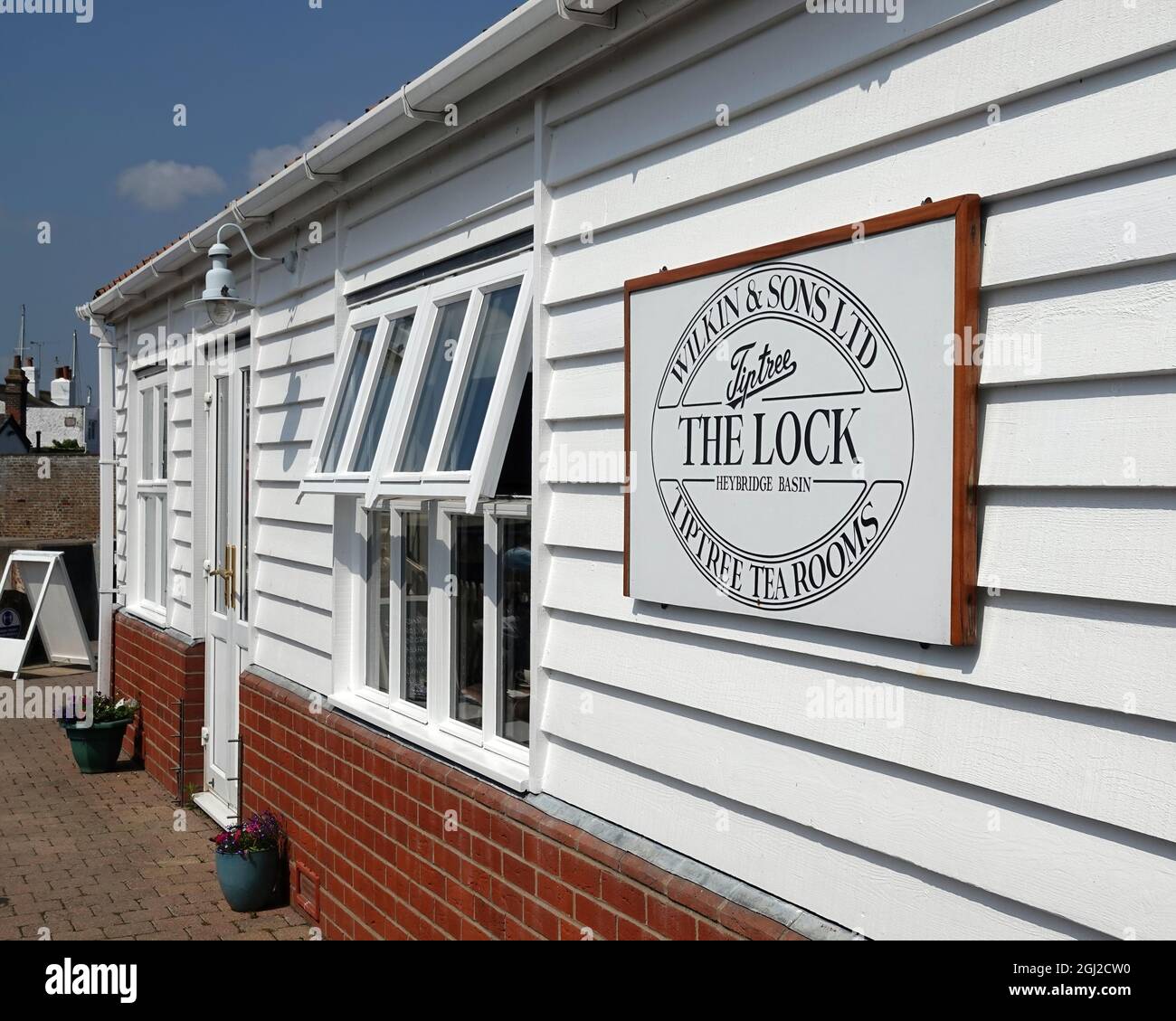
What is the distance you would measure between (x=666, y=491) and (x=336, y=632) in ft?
9.52

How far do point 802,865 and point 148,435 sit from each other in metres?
8.69

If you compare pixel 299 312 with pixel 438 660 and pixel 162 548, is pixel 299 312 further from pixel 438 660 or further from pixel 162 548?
pixel 162 548

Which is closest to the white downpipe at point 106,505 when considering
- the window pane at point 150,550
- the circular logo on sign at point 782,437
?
the window pane at point 150,550

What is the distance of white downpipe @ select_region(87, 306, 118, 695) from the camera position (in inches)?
429

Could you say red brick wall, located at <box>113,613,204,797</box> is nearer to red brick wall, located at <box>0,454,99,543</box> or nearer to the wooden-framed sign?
the wooden-framed sign

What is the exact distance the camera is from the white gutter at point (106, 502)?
429 inches

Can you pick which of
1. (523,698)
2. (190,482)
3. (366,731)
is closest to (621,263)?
(523,698)

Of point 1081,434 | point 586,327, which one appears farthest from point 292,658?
point 1081,434

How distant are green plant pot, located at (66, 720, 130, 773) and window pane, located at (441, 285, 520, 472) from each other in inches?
245

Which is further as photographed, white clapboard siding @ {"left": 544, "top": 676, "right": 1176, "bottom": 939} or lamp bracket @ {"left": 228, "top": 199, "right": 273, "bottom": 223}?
lamp bracket @ {"left": 228, "top": 199, "right": 273, "bottom": 223}

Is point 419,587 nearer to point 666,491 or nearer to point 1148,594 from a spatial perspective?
point 666,491

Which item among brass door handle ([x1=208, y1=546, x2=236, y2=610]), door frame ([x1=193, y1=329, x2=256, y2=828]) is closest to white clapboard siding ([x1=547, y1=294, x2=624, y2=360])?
door frame ([x1=193, y1=329, x2=256, y2=828])

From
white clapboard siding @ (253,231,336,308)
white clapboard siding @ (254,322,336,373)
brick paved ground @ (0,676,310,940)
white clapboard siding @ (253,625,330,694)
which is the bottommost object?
brick paved ground @ (0,676,310,940)

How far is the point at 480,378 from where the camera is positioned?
4.46 m
